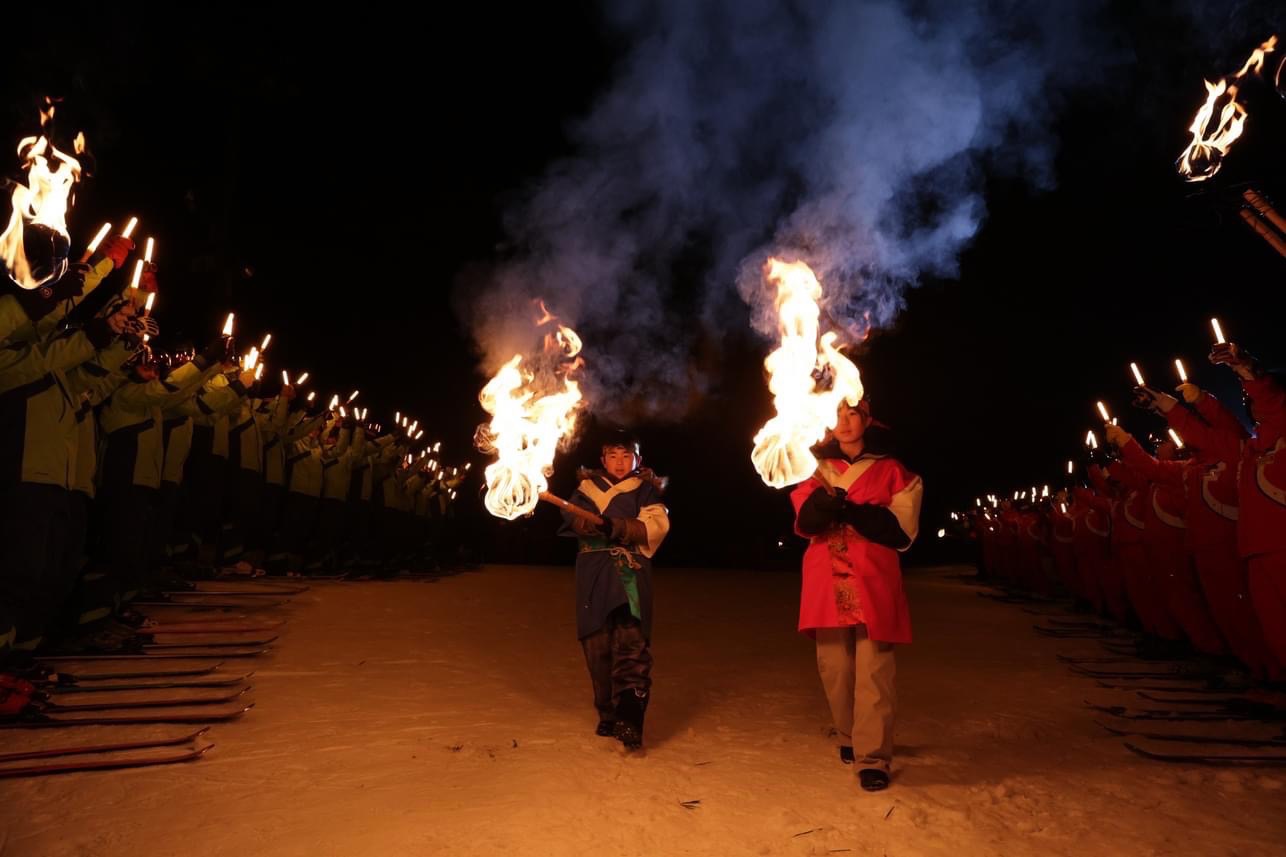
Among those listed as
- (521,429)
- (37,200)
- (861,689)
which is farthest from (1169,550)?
(37,200)

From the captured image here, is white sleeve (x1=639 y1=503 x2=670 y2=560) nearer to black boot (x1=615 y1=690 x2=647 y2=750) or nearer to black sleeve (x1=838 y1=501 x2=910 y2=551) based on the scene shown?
black boot (x1=615 y1=690 x2=647 y2=750)

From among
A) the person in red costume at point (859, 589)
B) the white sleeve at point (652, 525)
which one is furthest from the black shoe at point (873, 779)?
the white sleeve at point (652, 525)

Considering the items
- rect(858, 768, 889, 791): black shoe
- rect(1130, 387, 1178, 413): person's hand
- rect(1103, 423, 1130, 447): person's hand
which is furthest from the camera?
rect(1103, 423, 1130, 447): person's hand

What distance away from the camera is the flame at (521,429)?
19.6 ft

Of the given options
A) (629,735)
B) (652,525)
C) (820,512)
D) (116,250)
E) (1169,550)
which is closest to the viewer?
(820,512)

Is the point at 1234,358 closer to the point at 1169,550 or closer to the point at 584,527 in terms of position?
the point at 1169,550

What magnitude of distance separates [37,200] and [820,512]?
219 inches

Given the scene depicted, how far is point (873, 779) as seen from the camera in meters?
4.46

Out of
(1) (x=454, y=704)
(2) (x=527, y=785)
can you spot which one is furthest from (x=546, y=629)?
(2) (x=527, y=785)

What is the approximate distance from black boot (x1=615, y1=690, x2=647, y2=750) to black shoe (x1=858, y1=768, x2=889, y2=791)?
4.50ft

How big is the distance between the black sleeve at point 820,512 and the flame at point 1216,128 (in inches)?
117

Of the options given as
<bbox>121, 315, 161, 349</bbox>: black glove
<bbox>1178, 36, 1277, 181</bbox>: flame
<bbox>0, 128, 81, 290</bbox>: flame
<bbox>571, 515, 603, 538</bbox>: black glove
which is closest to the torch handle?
<bbox>571, 515, 603, 538</bbox>: black glove

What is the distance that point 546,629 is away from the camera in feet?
34.2

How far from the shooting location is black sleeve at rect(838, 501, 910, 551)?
4.89 meters
